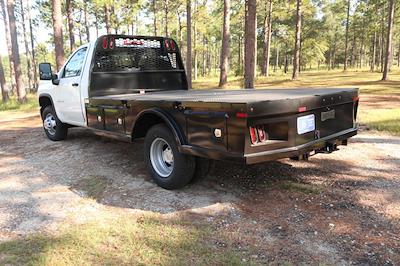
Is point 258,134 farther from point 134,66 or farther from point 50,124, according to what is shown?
point 50,124

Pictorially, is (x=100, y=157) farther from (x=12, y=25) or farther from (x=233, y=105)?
(x=12, y=25)

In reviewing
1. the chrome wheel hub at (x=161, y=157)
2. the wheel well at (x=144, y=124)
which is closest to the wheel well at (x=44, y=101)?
the wheel well at (x=144, y=124)

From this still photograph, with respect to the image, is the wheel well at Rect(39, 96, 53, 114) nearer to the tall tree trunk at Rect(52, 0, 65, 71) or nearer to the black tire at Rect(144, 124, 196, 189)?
the black tire at Rect(144, 124, 196, 189)

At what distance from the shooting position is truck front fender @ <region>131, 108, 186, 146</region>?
4.29 m

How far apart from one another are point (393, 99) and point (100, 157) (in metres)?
11.7

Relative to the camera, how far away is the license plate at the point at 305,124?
396 cm

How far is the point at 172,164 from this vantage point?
15.3ft

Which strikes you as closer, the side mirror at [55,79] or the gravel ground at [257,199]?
the gravel ground at [257,199]

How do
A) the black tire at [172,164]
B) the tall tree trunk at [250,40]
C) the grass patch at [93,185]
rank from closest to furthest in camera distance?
the black tire at [172,164], the grass patch at [93,185], the tall tree trunk at [250,40]

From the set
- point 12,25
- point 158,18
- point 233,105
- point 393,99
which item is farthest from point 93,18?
point 233,105

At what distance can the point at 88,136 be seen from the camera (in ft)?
28.0

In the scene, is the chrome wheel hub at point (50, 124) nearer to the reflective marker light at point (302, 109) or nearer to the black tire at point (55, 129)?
the black tire at point (55, 129)

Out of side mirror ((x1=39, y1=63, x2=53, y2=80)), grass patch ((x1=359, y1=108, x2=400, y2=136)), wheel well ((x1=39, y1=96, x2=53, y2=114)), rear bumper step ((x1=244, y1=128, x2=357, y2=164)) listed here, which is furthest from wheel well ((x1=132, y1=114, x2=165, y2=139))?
grass patch ((x1=359, y1=108, x2=400, y2=136))

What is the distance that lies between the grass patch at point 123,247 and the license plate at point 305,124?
1.52 metres
